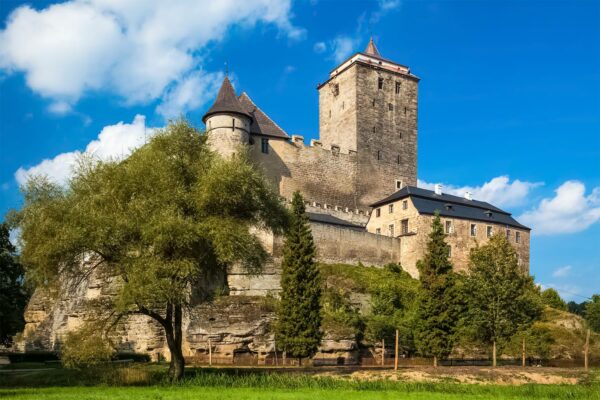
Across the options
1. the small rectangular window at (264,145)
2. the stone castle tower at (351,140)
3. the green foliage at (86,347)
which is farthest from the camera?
the stone castle tower at (351,140)

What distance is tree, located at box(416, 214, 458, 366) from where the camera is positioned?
32.8 m

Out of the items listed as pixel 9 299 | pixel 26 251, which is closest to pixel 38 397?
pixel 26 251

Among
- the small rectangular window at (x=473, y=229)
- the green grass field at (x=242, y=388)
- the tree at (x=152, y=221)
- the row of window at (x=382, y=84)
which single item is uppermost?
the row of window at (x=382, y=84)

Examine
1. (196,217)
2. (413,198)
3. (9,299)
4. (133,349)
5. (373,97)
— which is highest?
(373,97)

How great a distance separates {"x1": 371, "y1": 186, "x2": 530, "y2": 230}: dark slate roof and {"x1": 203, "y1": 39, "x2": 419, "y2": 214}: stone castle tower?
14.3ft

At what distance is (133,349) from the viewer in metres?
34.2

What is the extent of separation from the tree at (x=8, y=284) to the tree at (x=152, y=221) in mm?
12733

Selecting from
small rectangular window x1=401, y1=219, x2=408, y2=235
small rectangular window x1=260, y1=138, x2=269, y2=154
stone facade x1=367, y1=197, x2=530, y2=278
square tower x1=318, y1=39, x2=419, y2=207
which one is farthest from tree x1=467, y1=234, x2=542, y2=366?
square tower x1=318, y1=39, x2=419, y2=207

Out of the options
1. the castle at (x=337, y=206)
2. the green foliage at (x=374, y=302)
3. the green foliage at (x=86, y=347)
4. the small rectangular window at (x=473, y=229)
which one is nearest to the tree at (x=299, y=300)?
the castle at (x=337, y=206)

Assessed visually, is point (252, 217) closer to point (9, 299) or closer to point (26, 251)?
point (26, 251)

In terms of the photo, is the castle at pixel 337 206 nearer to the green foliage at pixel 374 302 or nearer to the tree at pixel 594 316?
the green foliage at pixel 374 302

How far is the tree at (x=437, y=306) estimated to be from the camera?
108 feet

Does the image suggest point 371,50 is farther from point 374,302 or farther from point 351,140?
point 374,302

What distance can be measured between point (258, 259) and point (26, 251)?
7805mm
